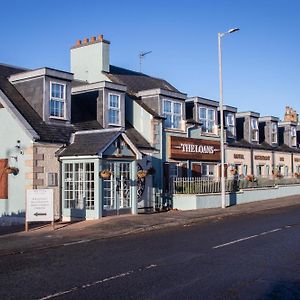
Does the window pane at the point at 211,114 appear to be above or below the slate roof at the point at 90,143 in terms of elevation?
above

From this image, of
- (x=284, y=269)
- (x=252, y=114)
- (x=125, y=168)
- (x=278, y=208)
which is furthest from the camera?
(x=252, y=114)

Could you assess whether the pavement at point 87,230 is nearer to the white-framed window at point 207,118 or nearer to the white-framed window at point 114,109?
the white-framed window at point 114,109

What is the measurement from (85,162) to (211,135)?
11913 mm

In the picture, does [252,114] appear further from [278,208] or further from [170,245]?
[170,245]

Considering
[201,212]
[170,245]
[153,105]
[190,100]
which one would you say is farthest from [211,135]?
[170,245]

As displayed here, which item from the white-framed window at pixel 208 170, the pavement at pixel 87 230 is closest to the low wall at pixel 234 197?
the white-framed window at pixel 208 170

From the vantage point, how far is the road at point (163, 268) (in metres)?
7.48

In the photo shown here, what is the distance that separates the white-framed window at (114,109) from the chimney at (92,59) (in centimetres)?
407

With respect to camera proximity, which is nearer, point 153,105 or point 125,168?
point 125,168

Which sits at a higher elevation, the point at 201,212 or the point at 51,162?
the point at 51,162

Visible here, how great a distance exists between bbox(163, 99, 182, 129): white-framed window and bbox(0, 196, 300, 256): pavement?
6233 millimetres

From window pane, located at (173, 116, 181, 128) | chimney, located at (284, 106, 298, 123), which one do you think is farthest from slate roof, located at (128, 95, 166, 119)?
chimney, located at (284, 106, 298, 123)

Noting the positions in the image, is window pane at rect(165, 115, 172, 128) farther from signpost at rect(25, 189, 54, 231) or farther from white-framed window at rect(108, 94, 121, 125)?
signpost at rect(25, 189, 54, 231)

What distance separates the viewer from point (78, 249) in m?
12.4
